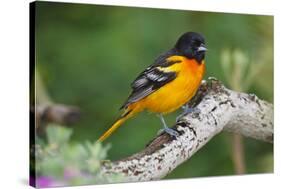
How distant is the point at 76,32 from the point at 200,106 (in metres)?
1.07

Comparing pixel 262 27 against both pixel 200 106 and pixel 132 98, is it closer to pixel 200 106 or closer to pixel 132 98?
pixel 200 106

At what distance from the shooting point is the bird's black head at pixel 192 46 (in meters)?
4.38

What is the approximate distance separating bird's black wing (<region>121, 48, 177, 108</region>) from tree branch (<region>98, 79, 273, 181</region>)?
32 centimetres

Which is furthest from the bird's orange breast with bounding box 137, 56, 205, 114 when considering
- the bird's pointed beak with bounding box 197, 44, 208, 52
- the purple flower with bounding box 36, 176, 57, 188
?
the purple flower with bounding box 36, 176, 57, 188

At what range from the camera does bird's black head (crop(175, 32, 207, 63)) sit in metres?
4.38

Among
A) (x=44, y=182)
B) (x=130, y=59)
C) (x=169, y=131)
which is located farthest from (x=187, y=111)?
(x=44, y=182)

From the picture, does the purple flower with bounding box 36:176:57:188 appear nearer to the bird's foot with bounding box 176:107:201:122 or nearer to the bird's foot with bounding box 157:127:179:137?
the bird's foot with bounding box 157:127:179:137

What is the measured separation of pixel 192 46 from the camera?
443 centimetres

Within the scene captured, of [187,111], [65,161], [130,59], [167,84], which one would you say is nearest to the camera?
[65,161]

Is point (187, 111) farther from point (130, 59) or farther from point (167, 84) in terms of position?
point (130, 59)

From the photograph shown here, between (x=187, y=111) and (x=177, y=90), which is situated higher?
(x=177, y=90)

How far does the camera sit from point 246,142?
4.76 metres

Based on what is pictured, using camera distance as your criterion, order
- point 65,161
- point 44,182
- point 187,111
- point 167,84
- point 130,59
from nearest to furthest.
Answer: point 65,161 → point 44,182 → point 167,84 → point 130,59 → point 187,111

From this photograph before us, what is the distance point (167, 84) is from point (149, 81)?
13cm
